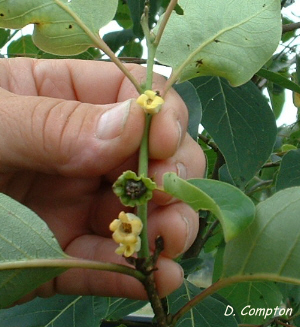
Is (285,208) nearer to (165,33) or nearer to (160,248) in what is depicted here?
(160,248)

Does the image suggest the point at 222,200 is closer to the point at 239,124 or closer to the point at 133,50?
the point at 239,124

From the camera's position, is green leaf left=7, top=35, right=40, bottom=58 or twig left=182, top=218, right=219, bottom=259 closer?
twig left=182, top=218, right=219, bottom=259

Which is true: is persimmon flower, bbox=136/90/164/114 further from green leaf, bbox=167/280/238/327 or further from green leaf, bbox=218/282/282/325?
green leaf, bbox=218/282/282/325

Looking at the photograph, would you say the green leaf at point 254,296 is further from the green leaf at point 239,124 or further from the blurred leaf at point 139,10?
the blurred leaf at point 139,10

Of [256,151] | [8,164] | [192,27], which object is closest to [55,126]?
[8,164]

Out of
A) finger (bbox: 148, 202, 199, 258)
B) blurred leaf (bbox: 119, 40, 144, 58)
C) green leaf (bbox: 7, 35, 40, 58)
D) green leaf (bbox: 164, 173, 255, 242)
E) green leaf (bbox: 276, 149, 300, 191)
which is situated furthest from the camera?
green leaf (bbox: 7, 35, 40, 58)

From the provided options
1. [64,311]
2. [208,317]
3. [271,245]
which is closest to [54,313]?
[64,311]

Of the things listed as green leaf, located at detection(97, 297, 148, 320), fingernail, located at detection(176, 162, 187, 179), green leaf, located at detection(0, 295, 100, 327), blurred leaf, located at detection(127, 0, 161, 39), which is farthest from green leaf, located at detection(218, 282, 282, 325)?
blurred leaf, located at detection(127, 0, 161, 39)
